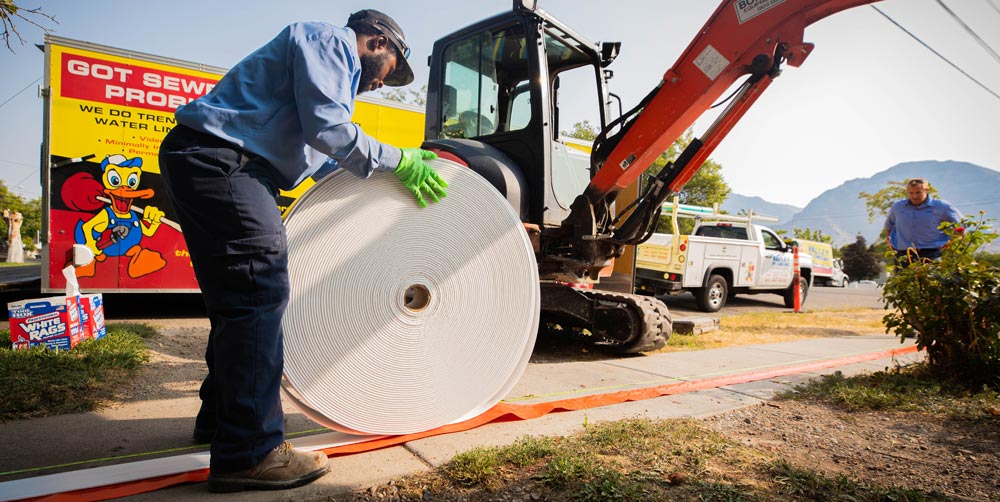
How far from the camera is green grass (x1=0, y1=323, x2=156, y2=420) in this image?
2.62m

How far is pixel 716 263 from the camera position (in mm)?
10188

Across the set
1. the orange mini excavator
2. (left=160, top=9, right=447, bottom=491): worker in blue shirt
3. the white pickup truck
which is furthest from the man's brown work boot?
the white pickup truck

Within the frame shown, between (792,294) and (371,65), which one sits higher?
(371,65)

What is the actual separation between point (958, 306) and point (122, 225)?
7915 millimetres

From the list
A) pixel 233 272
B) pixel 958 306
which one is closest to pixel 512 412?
pixel 233 272

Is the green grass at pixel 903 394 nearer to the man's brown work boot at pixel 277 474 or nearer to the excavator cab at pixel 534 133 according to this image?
the excavator cab at pixel 534 133

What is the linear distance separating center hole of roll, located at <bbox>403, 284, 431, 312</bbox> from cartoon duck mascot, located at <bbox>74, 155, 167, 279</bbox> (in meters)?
5.39

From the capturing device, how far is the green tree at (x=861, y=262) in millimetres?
37469

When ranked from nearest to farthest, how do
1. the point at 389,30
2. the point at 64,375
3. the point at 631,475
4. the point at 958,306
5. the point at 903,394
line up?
the point at 631,475
the point at 389,30
the point at 64,375
the point at 903,394
the point at 958,306

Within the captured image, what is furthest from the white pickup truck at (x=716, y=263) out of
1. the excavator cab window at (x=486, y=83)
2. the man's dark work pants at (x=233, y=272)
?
the man's dark work pants at (x=233, y=272)

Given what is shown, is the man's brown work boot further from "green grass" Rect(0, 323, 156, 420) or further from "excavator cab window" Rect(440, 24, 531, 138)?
"excavator cab window" Rect(440, 24, 531, 138)

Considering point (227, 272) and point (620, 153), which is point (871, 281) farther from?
point (227, 272)

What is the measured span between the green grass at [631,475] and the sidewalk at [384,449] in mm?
198

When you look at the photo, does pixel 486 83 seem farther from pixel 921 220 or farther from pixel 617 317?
pixel 921 220
